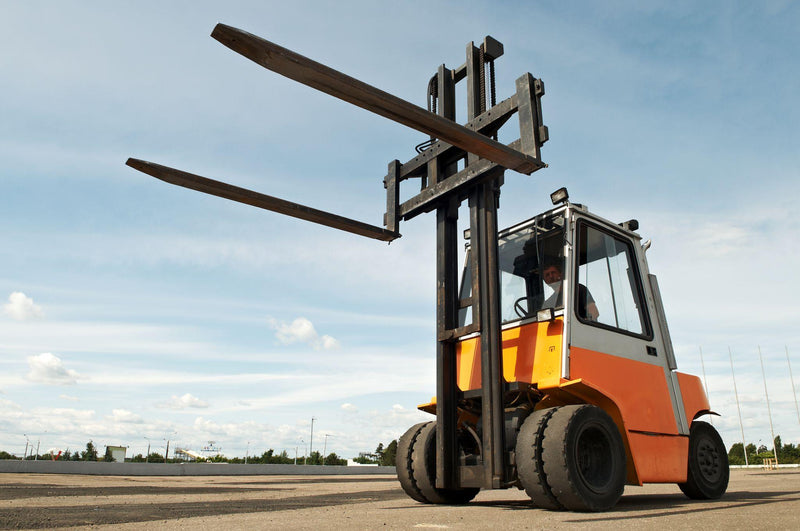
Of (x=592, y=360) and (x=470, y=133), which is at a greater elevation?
(x=470, y=133)

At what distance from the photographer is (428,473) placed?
18.5 feet

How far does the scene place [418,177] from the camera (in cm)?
650

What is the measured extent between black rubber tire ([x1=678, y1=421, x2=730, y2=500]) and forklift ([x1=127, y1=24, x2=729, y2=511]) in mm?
15

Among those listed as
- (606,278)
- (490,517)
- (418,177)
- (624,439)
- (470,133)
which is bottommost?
(490,517)

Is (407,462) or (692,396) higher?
(692,396)

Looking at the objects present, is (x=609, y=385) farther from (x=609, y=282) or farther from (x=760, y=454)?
(x=760, y=454)

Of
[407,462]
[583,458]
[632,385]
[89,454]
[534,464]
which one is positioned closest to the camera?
[534,464]

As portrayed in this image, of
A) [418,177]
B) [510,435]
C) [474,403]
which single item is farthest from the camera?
[418,177]

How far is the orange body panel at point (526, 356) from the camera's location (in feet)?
16.6

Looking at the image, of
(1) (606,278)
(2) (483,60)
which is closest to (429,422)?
(1) (606,278)

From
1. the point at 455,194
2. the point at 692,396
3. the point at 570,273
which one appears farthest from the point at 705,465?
the point at 455,194

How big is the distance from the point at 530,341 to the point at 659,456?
170cm

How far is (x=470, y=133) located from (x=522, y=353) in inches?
85.7

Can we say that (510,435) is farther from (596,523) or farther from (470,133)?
(470,133)
